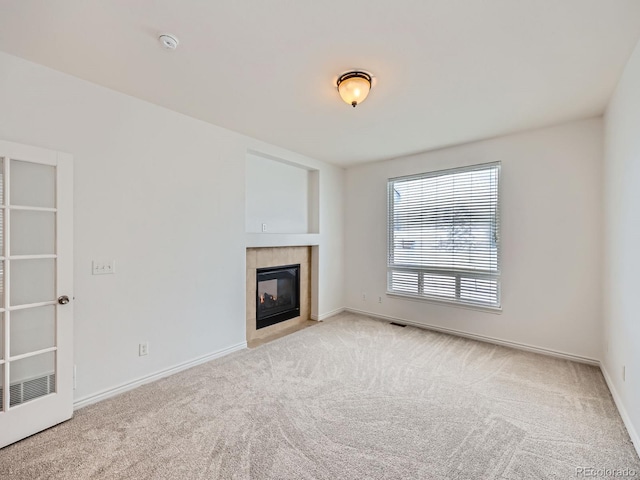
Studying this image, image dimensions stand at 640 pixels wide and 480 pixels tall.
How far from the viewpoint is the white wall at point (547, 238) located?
3.11 meters

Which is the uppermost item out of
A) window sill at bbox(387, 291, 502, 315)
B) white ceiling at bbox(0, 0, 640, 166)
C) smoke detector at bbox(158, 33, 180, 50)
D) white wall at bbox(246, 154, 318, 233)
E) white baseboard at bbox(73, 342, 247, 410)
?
white ceiling at bbox(0, 0, 640, 166)

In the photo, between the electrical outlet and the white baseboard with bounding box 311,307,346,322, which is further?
the white baseboard with bounding box 311,307,346,322

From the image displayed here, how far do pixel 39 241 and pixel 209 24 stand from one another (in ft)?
6.30

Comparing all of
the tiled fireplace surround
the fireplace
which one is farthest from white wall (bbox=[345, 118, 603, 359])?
the fireplace

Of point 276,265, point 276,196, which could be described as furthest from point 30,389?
point 276,196

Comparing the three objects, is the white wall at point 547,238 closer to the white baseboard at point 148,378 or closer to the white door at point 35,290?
the white baseboard at point 148,378

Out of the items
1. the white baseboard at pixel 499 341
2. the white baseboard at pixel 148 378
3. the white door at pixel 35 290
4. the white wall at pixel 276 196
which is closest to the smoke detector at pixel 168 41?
the white door at pixel 35 290

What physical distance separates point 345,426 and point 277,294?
99.7 inches

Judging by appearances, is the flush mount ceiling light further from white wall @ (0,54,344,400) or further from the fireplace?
the fireplace

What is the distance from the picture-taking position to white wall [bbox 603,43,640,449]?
1933 mm

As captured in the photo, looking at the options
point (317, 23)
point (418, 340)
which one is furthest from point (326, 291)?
point (317, 23)

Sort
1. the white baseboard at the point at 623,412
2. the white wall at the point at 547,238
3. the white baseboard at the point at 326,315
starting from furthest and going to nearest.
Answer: the white baseboard at the point at 326,315 < the white wall at the point at 547,238 < the white baseboard at the point at 623,412

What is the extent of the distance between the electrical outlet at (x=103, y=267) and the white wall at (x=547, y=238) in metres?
4.00

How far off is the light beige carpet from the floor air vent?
0.27 meters
